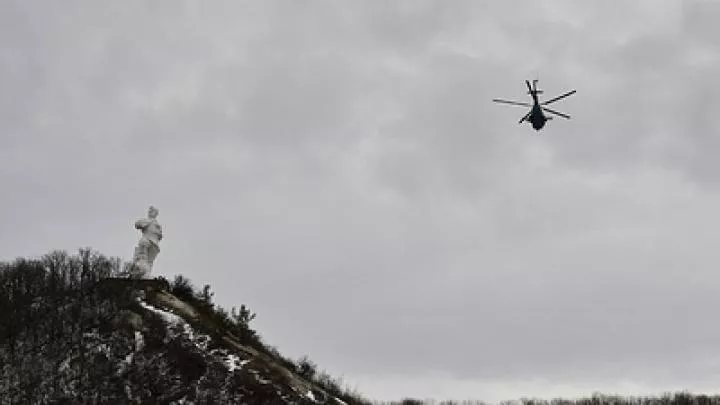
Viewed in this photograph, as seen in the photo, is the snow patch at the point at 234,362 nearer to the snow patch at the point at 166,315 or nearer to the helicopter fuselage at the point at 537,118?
the snow patch at the point at 166,315

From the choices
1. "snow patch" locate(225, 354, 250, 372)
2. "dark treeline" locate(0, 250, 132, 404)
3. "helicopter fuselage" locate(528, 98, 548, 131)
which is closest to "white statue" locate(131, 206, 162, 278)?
"dark treeline" locate(0, 250, 132, 404)

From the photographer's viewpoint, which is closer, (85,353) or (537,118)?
(537,118)

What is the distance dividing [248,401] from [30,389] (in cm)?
886

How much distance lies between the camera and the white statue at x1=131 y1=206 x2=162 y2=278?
150 ft

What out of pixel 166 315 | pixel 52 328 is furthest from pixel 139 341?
pixel 52 328

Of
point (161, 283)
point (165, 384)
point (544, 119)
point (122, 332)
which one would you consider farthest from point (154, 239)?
point (544, 119)

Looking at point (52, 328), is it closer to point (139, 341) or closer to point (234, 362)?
point (139, 341)

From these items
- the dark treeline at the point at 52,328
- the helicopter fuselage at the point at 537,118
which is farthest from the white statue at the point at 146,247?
the helicopter fuselage at the point at 537,118

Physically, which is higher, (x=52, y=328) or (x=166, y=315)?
(x=166, y=315)

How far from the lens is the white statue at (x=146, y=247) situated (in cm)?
4566

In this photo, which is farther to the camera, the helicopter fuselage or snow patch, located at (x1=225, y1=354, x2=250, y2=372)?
snow patch, located at (x1=225, y1=354, x2=250, y2=372)

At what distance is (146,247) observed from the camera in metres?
45.7

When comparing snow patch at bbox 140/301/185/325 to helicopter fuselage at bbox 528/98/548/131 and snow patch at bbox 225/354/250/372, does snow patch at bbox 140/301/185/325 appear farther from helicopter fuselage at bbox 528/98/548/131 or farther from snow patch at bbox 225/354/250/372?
helicopter fuselage at bbox 528/98/548/131

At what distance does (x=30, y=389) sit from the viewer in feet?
122
